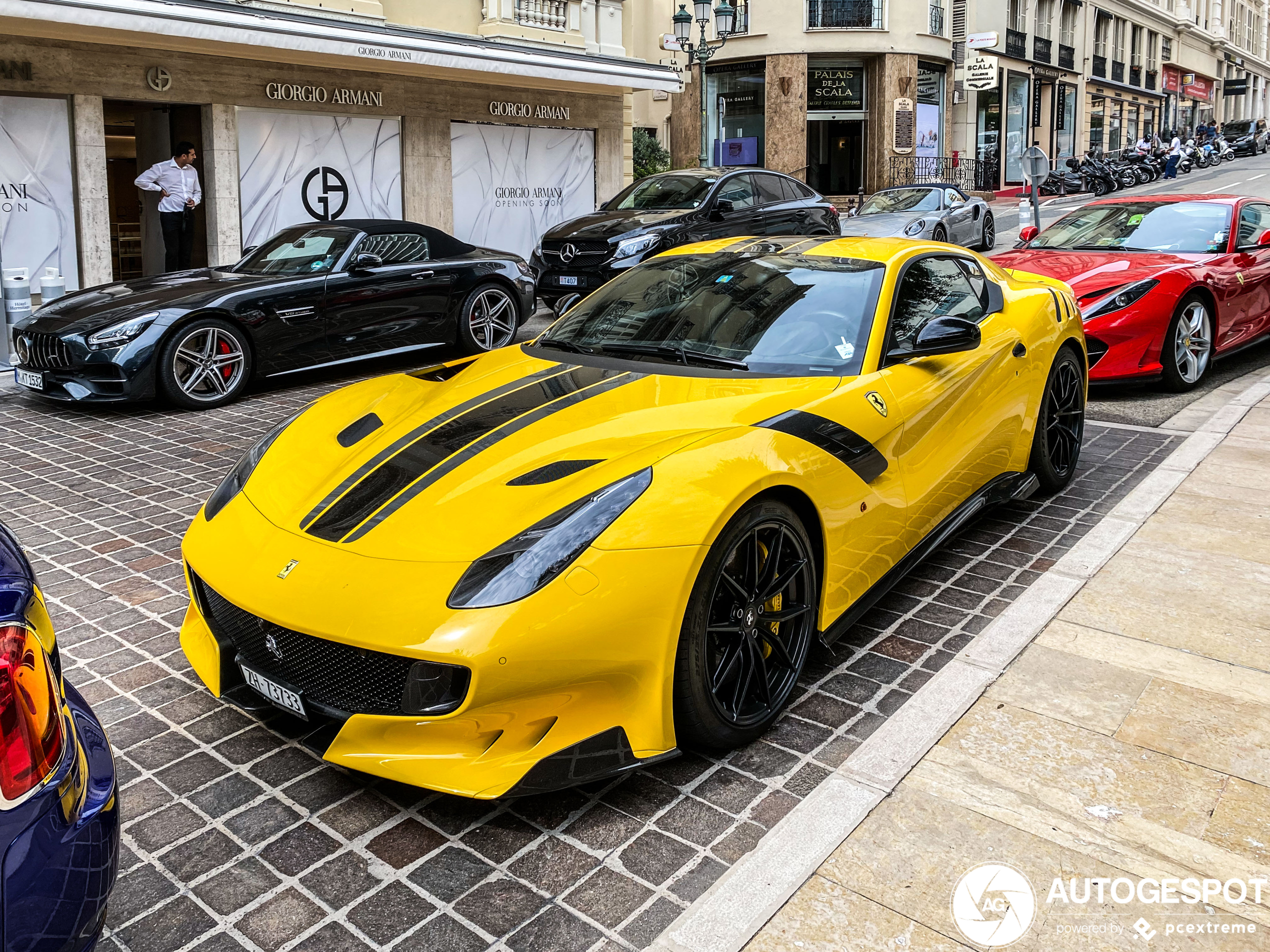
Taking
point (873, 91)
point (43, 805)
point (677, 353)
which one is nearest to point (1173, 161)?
point (873, 91)

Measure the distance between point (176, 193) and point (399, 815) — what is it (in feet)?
39.8

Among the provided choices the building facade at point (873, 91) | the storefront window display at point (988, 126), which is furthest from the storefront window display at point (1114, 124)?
the storefront window display at point (988, 126)

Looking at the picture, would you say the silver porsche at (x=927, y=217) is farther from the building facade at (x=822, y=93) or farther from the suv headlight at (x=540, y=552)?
the suv headlight at (x=540, y=552)

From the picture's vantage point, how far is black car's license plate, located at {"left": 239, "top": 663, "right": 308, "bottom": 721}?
2.99 metres

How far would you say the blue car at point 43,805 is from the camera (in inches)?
68.0

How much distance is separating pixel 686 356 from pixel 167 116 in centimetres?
1321

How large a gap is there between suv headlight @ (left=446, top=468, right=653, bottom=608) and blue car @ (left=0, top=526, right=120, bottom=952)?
0.97 metres

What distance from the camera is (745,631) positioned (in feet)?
10.7

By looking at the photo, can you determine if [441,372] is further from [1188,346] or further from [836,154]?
[836,154]

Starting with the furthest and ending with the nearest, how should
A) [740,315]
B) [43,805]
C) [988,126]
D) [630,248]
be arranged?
[988,126]
[630,248]
[740,315]
[43,805]

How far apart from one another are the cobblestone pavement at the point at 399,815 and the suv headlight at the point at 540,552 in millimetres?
678

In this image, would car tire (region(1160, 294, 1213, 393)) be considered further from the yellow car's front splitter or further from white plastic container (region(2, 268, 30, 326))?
white plastic container (region(2, 268, 30, 326))

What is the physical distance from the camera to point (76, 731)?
6.81 feet

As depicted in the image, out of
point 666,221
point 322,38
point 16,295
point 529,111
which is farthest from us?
point 529,111
